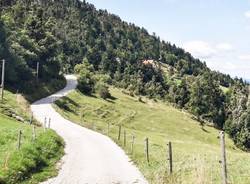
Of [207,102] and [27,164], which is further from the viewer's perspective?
[207,102]

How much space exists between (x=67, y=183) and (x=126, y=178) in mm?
3421

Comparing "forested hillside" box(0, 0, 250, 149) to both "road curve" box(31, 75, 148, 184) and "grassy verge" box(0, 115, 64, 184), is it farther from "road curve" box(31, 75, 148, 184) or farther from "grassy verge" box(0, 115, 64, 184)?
"grassy verge" box(0, 115, 64, 184)

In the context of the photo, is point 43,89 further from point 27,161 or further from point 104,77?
point 27,161

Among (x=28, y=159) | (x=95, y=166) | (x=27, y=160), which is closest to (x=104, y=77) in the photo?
(x=95, y=166)

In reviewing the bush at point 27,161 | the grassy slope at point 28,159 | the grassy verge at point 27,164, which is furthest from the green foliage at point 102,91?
the grassy verge at point 27,164

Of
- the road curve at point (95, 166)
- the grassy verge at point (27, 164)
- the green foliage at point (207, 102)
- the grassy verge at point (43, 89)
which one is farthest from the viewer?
the green foliage at point (207, 102)

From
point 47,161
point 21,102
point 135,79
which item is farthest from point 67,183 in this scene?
point 135,79

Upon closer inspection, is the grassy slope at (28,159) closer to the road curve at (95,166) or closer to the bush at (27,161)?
the bush at (27,161)

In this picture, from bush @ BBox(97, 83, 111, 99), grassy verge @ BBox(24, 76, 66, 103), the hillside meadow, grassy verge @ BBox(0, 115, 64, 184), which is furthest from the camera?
bush @ BBox(97, 83, 111, 99)

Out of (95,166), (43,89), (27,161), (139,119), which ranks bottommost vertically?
(95,166)

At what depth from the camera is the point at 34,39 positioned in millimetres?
122125

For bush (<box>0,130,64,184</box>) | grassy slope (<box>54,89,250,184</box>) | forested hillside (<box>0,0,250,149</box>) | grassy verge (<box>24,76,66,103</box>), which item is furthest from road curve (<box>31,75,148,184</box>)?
forested hillside (<box>0,0,250,149</box>)

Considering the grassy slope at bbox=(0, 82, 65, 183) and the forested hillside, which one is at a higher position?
the forested hillside

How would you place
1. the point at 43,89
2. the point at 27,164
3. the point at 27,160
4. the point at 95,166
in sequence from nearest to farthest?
the point at 27,164
the point at 27,160
the point at 95,166
the point at 43,89
